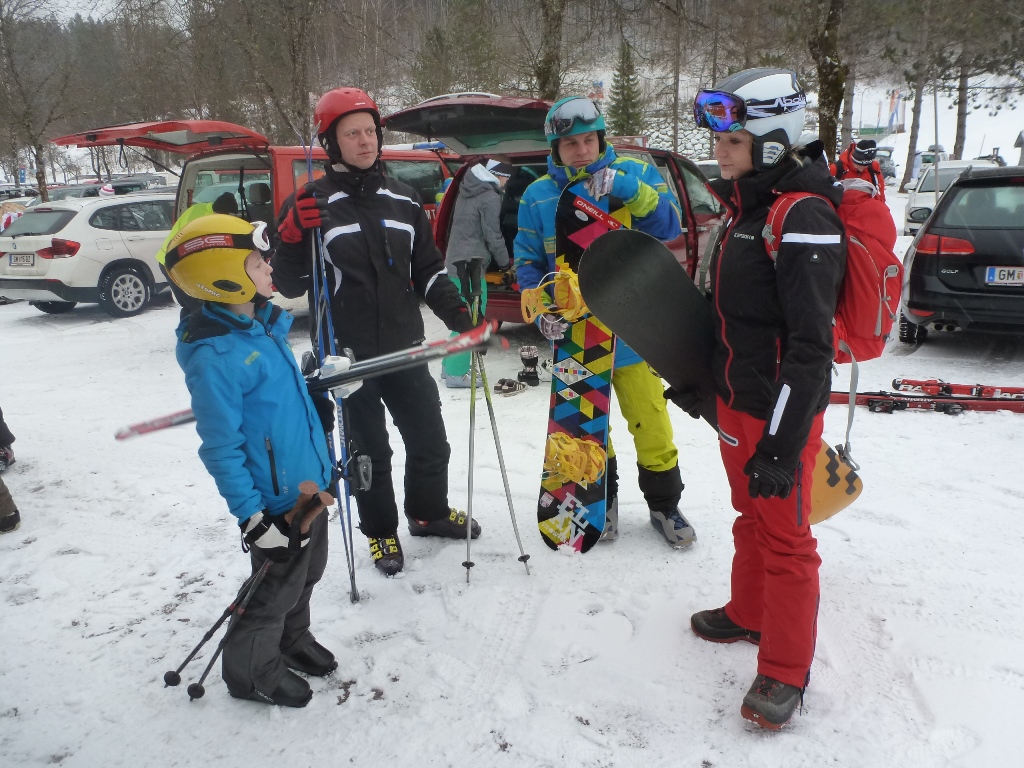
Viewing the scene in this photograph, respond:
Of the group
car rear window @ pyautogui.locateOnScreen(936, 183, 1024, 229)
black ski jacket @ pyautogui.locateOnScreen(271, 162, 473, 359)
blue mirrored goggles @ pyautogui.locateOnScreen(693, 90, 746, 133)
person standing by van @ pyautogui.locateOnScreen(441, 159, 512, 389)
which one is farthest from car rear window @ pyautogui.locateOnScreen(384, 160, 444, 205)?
blue mirrored goggles @ pyautogui.locateOnScreen(693, 90, 746, 133)

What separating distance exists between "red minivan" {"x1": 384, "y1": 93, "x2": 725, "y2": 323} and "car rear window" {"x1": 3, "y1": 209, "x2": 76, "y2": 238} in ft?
21.7

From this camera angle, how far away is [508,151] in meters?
6.21

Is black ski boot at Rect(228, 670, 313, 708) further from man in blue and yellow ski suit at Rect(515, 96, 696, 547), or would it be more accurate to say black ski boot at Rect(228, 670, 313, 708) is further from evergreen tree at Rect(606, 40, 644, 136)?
evergreen tree at Rect(606, 40, 644, 136)

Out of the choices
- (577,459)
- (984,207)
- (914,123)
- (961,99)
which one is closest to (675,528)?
(577,459)

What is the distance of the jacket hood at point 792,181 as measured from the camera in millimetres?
2045

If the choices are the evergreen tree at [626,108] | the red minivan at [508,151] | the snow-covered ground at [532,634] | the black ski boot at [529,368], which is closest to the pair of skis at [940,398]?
the snow-covered ground at [532,634]

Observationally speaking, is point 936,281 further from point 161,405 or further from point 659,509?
point 161,405

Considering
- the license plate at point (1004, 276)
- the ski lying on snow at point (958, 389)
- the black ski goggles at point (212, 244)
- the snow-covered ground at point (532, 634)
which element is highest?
the black ski goggles at point (212, 244)

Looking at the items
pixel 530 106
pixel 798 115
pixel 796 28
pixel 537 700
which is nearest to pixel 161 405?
pixel 530 106

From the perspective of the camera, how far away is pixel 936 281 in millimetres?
6047

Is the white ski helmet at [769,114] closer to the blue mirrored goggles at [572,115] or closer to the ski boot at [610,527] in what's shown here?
the blue mirrored goggles at [572,115]

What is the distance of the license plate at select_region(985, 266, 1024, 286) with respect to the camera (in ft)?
18.5

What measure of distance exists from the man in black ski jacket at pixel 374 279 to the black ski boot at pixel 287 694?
2.77ft

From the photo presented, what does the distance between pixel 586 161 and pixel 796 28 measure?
11.2 meters
